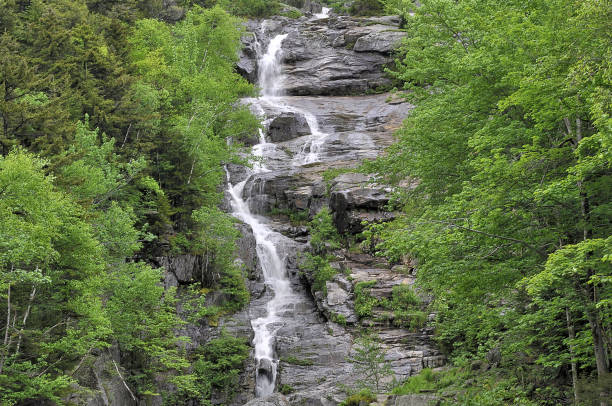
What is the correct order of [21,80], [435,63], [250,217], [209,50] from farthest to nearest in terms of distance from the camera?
[209,50] < [250,217] < [21,80] < [435,63]

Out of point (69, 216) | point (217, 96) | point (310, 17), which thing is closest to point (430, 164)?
point (69, 216)

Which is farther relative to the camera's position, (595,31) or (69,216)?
(69,216)

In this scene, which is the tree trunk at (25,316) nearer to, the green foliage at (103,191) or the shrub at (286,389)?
the green foliage at (103,191)

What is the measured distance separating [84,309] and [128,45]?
75.5 ft

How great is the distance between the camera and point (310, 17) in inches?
2559

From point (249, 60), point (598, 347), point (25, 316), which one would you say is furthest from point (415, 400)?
point (249, 60)

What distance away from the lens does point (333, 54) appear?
53531 mm

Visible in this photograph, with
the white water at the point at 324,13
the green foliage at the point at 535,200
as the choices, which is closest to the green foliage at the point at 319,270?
the green foliage at the point at 535,200

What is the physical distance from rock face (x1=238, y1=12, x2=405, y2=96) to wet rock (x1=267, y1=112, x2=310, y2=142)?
848cm

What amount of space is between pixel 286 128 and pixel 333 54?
15.5m

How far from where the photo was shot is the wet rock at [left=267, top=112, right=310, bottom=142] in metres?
41.6

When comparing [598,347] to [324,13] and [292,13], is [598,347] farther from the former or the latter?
[324,13]

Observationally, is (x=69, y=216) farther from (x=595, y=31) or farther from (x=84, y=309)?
(x=595, y=31)

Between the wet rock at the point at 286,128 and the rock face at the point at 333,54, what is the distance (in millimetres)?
8485
